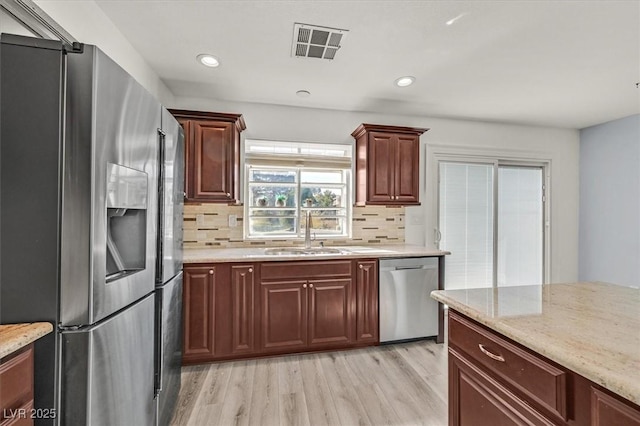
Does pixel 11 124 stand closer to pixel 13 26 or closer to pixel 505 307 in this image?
pixel 13 26

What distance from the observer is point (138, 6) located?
167 centimetres

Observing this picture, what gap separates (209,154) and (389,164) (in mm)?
1895

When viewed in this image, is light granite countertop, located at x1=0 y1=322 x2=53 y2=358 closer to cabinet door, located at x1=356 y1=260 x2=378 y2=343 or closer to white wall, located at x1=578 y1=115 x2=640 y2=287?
cabinet door, located at x1=356 y1=260 x2=378 y2=343

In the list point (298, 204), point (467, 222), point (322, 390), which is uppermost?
point (298, 204)

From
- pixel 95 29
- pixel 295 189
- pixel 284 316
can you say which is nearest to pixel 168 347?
pixel 284 316

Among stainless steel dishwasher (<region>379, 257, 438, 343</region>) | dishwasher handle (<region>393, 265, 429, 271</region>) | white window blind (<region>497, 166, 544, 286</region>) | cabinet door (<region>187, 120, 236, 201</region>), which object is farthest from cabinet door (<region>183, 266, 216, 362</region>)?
white window blind (<region>497, 166, 544, 286</region>)

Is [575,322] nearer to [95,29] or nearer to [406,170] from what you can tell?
[406,170]

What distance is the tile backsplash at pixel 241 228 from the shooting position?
9.80 feet

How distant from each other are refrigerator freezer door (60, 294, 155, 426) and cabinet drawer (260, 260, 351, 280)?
115cm

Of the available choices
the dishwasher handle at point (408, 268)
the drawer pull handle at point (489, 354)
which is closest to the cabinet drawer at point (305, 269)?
the dishwasher handle at point (408, 268)

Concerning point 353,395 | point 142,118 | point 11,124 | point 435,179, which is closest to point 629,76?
point 435,179

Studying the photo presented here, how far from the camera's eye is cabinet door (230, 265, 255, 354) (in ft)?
7.87

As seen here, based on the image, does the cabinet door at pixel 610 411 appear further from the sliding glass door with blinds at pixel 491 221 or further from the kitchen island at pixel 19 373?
the sliding glass door with blinds at pixel 491 221

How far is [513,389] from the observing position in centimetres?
93
